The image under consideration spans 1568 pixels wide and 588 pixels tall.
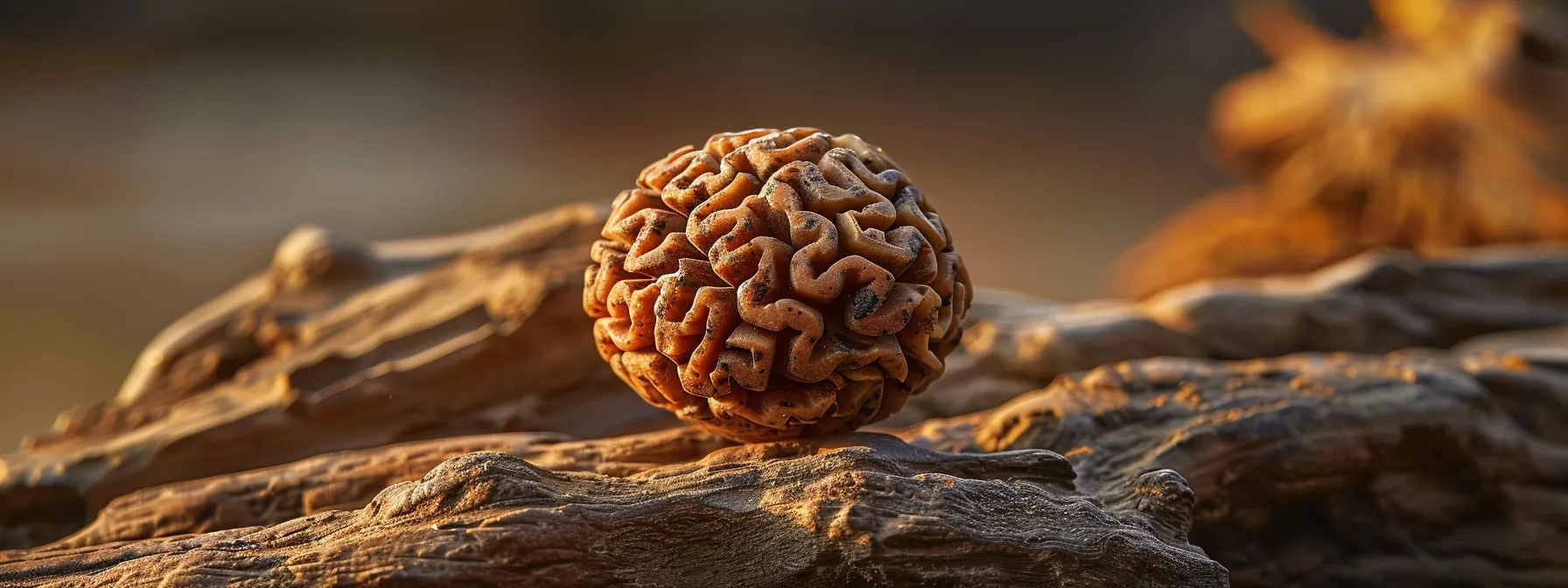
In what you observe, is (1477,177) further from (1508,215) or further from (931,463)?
(931,463)

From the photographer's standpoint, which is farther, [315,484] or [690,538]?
[315,484]

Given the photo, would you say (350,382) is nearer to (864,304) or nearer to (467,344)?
(467,344)

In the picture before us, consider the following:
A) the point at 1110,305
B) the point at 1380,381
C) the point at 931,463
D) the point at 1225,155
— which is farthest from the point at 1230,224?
the point at 931,463

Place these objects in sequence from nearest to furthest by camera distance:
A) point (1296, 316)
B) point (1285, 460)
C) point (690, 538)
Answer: point (690, 538), point (1285, 460), point (1296, 316)

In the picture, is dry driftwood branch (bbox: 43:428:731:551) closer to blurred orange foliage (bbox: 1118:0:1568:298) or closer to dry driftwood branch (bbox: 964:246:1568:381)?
dry driftwood branch (bbox: 964:246:1568:381)

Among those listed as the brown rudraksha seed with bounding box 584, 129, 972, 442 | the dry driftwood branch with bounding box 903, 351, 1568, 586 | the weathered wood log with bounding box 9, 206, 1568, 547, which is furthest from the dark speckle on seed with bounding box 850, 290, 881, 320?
the weathered wood log with bounding box 9, 206, 1568, 547

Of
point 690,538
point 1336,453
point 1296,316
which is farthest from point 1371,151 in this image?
point 690,538

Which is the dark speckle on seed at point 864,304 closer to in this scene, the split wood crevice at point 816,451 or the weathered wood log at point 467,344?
the split wood crevice at point 816,451
